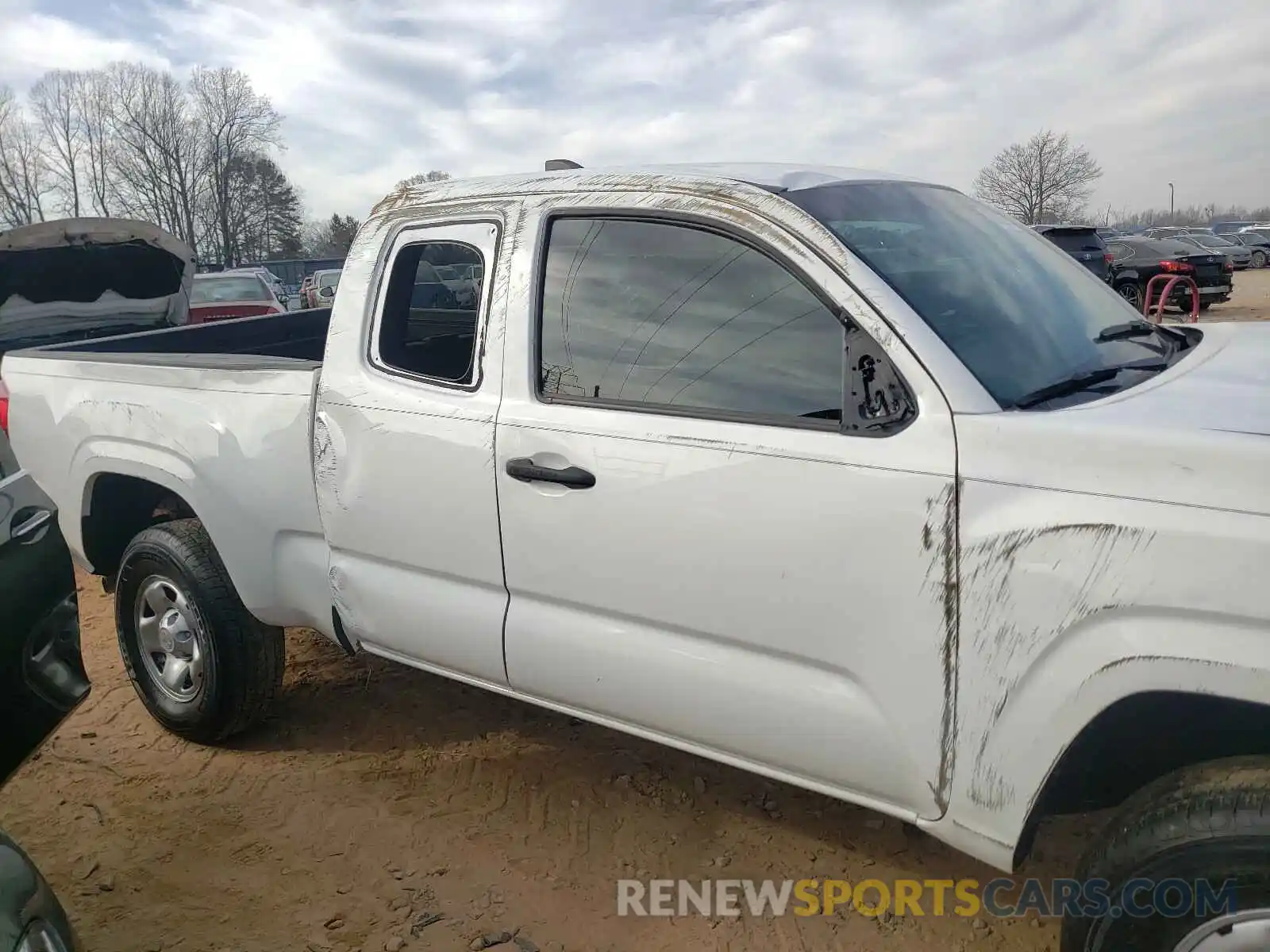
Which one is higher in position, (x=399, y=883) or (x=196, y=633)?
(x=196, y=633)

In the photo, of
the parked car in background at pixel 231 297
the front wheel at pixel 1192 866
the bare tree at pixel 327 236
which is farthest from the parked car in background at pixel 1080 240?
the bare tree at pixel 327 236

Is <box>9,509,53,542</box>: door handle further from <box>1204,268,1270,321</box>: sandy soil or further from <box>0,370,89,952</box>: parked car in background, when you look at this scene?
<box>1204,268,1270,321</box>: sandy soil

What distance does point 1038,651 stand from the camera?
1.86 m

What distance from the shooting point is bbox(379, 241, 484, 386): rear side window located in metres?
2.93

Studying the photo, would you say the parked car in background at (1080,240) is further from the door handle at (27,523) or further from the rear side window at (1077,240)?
the door handle at (27,523)

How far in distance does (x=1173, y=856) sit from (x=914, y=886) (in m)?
1.12

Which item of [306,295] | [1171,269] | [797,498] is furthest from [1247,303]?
[797,498]

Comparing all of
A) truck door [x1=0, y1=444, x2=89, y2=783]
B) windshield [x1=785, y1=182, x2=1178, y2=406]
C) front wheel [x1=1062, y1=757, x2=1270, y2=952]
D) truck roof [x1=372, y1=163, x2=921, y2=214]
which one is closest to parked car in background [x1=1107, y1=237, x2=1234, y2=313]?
windshield [x1=785, y1=182, x2=1178, y2=406]

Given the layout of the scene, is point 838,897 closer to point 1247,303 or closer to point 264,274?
point 264,274

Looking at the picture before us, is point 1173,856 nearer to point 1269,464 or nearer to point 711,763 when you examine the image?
point 1269,464

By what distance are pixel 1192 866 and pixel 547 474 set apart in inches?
64.9

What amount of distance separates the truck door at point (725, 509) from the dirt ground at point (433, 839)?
1.97 ft

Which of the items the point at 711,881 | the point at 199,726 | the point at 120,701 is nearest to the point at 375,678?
the point at 199,726

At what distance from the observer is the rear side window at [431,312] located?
115 inches
